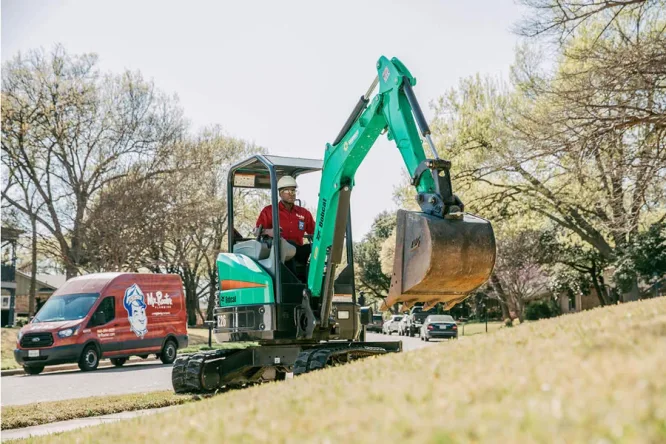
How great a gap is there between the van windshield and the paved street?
1506mm

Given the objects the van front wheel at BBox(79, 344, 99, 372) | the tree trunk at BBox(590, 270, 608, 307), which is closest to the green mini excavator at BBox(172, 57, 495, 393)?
the van front wheel at BBox(79, 344, 99, 372)

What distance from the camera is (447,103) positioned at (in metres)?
33.2

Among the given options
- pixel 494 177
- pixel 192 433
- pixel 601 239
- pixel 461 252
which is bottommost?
pixel 192 433

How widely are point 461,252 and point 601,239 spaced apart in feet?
83.2

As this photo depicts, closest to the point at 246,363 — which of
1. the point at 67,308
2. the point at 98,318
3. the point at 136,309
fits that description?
the point at 98,318

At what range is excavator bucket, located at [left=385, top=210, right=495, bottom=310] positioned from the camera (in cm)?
778

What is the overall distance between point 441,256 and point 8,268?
1599 inches

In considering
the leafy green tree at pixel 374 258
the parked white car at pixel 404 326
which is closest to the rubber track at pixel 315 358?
the parked white car at pixel 404 326

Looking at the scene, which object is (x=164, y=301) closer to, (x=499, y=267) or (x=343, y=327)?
(x=343, y=327)

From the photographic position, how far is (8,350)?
2794 cm

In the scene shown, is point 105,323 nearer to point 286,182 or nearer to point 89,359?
point 89,359

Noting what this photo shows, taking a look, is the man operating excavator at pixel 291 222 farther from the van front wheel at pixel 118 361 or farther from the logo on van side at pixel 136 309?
the van front wheel at pixel 118 361

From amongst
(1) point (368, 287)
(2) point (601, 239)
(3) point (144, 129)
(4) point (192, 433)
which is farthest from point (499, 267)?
(4) point (192, 433)

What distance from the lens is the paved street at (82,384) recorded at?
1466 cm
